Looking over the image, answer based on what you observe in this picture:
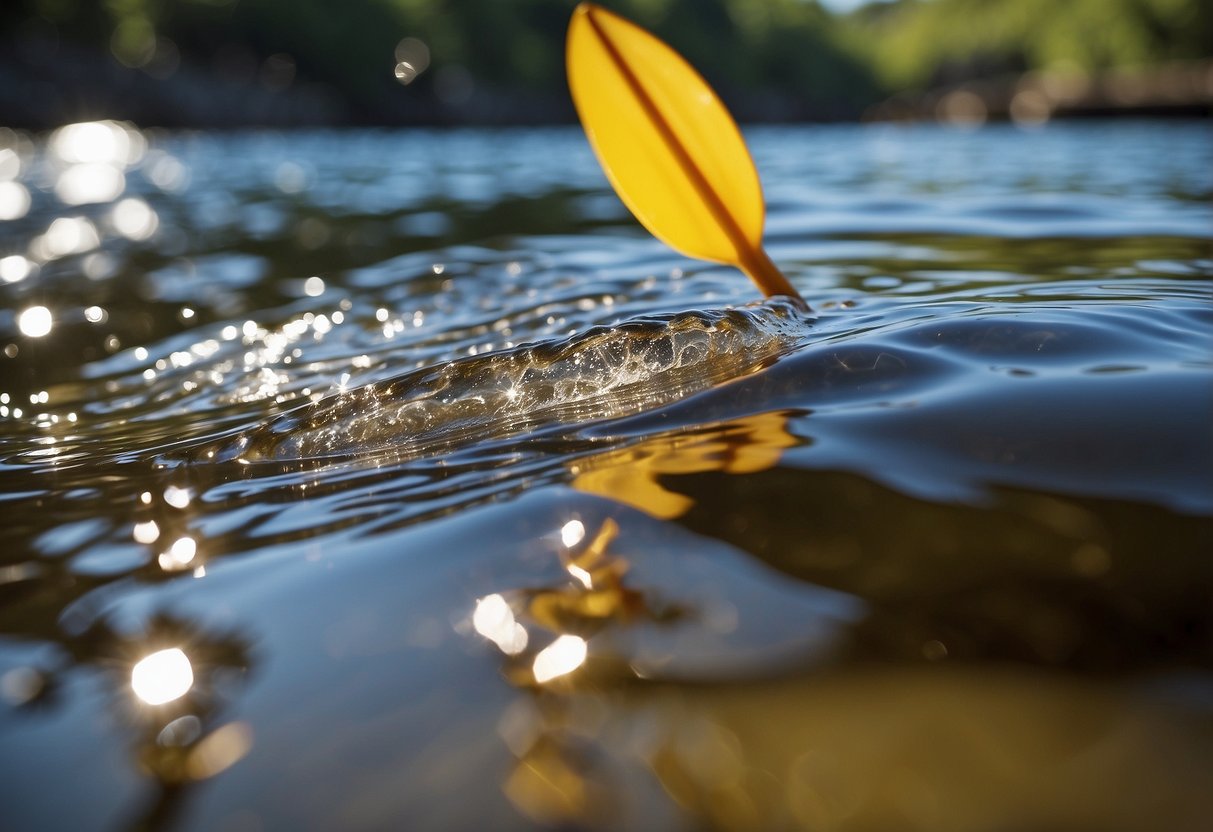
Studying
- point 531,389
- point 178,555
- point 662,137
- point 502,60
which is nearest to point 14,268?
point 662,137

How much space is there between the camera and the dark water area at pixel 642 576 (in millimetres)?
711

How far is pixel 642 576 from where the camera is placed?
97 cm

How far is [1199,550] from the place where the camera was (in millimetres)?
928

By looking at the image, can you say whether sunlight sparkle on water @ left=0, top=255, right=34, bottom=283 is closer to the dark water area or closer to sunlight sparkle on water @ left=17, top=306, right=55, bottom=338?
sunlight sparkle on water @ left=17, top=306, right=55, bottom=338

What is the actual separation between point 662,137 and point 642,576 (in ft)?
4.96

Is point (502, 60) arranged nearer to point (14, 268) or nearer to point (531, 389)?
point (14, 268)

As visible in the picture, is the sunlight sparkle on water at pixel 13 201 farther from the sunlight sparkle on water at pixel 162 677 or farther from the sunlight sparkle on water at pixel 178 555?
the sunlight sparkle on water at pixel 162 677

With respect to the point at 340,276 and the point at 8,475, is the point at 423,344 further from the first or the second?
the point at 340,276

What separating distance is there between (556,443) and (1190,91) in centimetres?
2701

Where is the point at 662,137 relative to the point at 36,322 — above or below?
above

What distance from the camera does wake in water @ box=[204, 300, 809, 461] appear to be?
1543 millimetres

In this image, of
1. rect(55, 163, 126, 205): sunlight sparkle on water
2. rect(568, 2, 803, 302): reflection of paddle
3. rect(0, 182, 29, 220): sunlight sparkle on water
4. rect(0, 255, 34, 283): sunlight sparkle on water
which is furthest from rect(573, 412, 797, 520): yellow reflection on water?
rect(55, 163, 126, 205): sunlight sparkle on water

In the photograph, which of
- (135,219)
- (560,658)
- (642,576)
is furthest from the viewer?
(135,219)

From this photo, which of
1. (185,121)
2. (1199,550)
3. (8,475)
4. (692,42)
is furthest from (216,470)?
(692,42)
